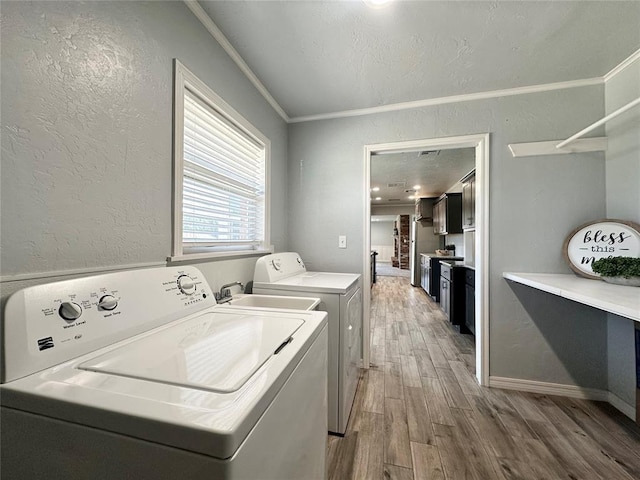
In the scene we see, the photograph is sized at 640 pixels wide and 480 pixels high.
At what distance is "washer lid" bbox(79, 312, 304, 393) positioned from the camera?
0.56 metres

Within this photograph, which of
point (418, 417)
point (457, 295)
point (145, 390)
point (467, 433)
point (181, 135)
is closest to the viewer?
point (145, 390)

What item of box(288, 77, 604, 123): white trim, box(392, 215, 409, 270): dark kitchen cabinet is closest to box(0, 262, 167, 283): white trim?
box(288, 77, 604, 123): white trim

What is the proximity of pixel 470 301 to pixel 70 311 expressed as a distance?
3437mm

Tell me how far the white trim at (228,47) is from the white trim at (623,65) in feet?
8.33

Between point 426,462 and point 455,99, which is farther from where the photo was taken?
point 455,99

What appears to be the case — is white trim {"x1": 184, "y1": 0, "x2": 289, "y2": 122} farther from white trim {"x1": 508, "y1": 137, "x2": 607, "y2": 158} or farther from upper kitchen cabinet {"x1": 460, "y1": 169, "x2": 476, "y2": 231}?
upper kitchen cabinet {"x1": 460, "y1": 169, "x2": 476, "y2": 231}

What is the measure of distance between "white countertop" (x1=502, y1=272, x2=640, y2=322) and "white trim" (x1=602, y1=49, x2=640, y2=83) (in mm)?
1488

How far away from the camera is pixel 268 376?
57 centimetres

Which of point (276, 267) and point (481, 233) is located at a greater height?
point (481, 233)

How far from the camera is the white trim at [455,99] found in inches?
74.1

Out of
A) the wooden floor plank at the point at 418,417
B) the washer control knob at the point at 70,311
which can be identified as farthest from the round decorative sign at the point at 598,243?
the washer control knob at the point at 70,311

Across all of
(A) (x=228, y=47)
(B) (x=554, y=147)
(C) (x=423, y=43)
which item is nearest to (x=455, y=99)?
(C) (x=423, y=43)

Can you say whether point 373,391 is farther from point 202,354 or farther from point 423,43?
point 423,43

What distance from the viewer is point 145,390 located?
1.67 feet
